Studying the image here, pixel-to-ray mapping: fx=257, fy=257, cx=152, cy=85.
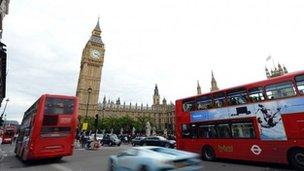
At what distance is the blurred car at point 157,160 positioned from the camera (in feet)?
22.8

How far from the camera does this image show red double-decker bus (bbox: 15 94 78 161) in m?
13.7

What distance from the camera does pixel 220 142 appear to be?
13750mm

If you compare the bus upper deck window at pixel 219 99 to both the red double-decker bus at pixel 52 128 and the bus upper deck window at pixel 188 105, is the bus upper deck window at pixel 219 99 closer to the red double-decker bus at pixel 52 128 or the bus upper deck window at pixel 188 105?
the bus upper deck window at pixel 188 105

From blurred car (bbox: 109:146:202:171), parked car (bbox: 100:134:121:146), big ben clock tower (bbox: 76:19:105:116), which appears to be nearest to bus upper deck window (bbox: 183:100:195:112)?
blurred car (bbox: 109:146:202:171)

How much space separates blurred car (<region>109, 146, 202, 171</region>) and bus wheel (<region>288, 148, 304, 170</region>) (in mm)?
5018

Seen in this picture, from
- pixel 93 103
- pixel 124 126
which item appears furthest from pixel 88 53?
pixel 124 126

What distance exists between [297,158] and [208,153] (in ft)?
16.9

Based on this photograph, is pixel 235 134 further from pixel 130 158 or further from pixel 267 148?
pixel 130 158

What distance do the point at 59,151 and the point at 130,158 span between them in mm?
7673

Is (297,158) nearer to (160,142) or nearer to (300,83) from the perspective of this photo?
(300,83)

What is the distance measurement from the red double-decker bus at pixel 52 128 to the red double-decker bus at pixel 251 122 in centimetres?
683

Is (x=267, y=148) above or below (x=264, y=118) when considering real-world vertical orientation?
below

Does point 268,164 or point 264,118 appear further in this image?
point 268,164

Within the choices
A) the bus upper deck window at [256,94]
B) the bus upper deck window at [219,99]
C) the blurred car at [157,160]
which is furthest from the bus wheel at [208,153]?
the blurred car at [157,160]
